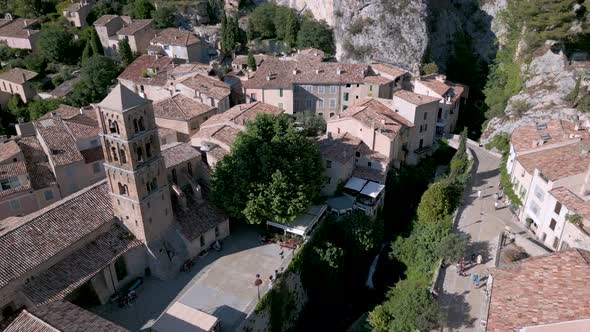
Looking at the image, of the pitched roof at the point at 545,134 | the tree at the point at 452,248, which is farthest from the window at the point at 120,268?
the pitched roof at the point at 545,134

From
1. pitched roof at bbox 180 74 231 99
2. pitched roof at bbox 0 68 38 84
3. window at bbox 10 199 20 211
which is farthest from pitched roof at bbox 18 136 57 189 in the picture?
pitched roof at bbox 0 68 38 84

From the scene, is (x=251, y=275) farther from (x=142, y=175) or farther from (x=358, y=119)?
(x=358, y=119)

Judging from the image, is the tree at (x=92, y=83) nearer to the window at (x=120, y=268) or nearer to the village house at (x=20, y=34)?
the village house at (x=20, y=34)

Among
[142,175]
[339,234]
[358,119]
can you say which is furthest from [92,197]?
[358,119]

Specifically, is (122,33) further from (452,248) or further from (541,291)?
(541,291)

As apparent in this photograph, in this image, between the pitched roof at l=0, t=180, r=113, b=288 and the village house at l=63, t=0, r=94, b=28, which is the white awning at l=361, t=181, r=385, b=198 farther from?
the village house at l=63, t=0, r=94, b=28

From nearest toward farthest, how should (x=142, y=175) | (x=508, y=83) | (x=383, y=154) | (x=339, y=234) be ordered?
(x=142, y=175)
(x=339, y=234)
(x=383, y=154)
(x=508, y=83)
